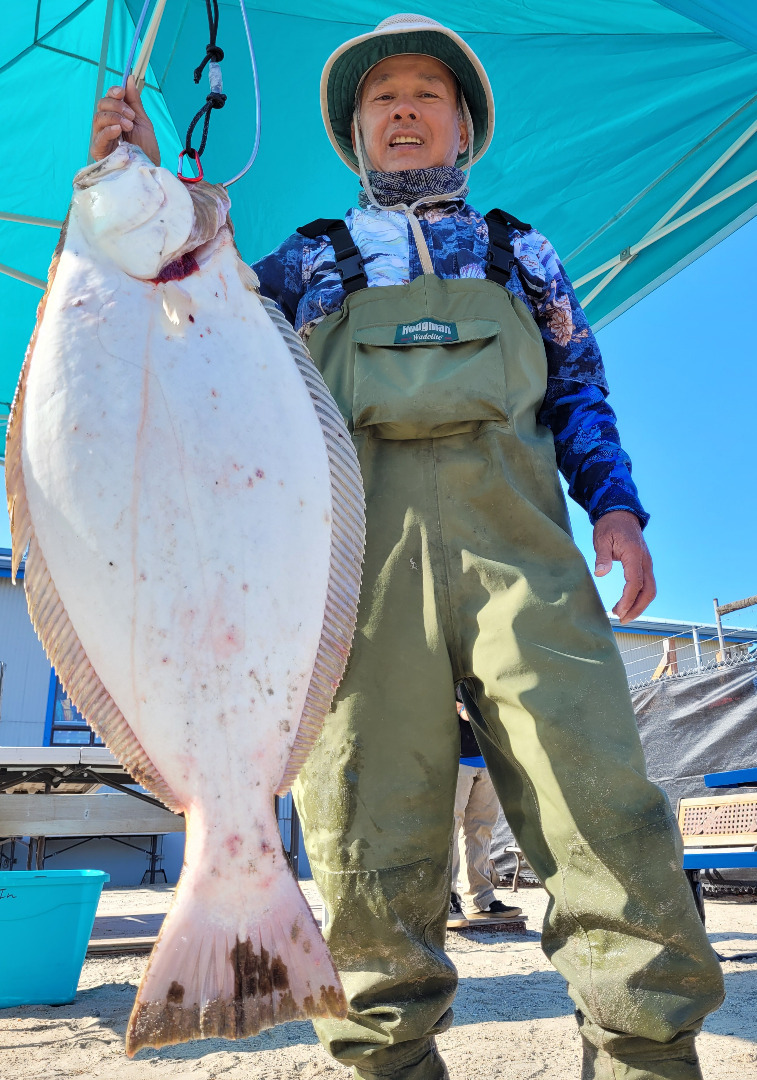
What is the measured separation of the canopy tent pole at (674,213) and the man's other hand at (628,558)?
3628 millimetres

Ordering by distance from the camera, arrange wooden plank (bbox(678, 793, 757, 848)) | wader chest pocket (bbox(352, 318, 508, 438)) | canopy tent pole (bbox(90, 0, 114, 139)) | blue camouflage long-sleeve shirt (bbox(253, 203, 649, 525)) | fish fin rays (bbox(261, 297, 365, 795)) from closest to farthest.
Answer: fish fin rays (bbox(261, 297, 365, 795))
wader chest pocket (bbox(352, 318, 508, 438))
blue camouflage long-sleeve shirt (bbox(253, 203, 649, 525))
canopy tent pole (bbox(90, 0, 114, 139))
wooden plank (bbox(678, 793, 757, 848))

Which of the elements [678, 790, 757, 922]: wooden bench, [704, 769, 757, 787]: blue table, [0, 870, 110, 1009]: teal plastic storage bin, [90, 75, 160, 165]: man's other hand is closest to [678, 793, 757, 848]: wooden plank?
[678, 790, 757, 922]: wooden bench

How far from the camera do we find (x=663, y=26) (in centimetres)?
398

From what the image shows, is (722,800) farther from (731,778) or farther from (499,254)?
(499,254)

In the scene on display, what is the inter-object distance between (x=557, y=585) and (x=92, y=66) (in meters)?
4.27

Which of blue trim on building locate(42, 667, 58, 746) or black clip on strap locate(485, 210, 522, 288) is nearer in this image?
black clip on strap locate(485, 210, 522, 288)

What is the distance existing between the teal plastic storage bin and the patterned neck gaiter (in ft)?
8.20

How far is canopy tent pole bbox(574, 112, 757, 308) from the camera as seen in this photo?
4.52m

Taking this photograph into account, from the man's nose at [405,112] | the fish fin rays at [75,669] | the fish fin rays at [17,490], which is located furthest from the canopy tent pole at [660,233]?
the fish fin rays at [75,669]

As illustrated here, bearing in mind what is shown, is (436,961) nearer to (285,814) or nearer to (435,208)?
(435,208)

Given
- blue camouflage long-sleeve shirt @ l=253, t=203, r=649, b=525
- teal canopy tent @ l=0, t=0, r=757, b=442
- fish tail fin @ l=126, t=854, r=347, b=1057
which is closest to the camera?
fish tail fin @ l=126, t=854, r=347, b=1057

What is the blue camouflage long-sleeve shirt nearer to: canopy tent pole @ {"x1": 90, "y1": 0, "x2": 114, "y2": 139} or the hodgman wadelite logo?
the hodgman wadelite logo

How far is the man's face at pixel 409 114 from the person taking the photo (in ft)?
6.37

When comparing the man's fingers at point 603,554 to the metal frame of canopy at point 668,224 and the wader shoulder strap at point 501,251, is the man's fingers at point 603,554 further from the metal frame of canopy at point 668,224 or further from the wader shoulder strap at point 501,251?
the metal frame of canopy at point 668,224
